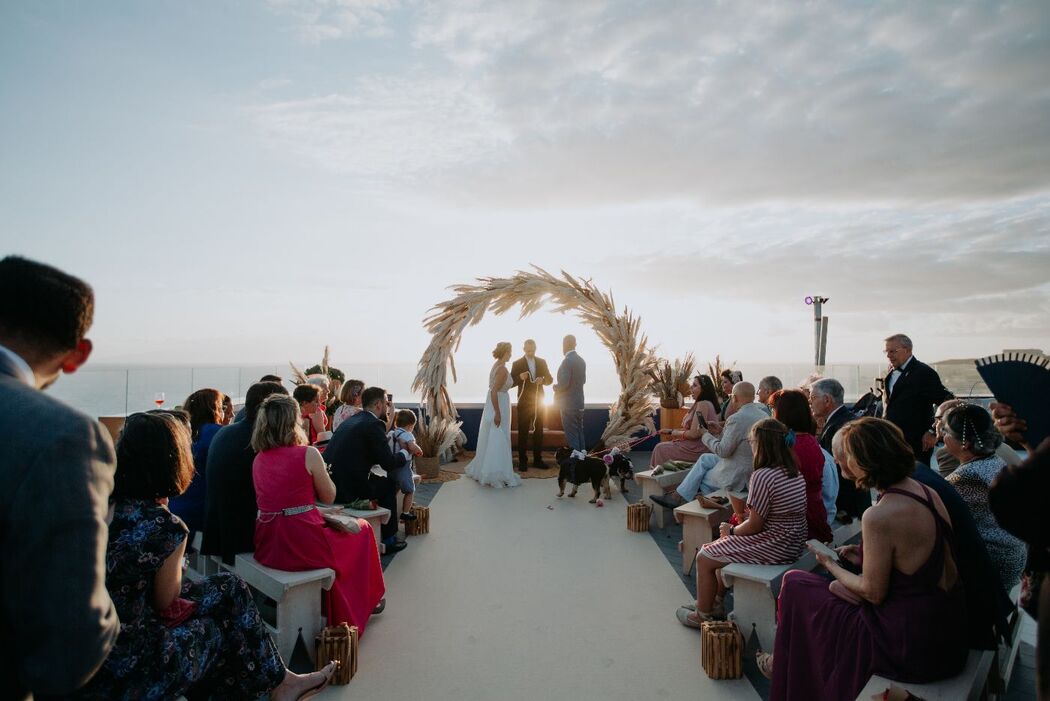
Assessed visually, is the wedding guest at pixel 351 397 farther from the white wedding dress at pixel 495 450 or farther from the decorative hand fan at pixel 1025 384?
the decorative hand fan at pixel 1025 384

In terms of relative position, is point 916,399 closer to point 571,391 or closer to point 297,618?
point 571,391

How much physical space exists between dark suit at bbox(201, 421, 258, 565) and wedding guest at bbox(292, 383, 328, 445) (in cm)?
146

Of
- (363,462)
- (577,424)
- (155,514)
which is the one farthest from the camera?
(577,424)

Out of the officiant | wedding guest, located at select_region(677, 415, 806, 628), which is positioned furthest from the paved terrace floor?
the officiant

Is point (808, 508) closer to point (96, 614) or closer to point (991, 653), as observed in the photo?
point (991, 653)

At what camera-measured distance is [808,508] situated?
361cm

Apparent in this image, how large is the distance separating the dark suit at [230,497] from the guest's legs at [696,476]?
3.44 meters

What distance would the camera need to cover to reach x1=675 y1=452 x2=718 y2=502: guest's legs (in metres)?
5.21

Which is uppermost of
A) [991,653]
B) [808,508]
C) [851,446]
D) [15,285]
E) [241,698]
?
[15,285]

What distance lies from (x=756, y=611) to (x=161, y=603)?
2635 millimetres

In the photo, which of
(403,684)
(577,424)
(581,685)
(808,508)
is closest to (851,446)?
(808,508)

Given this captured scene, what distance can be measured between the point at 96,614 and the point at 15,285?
0.65 m

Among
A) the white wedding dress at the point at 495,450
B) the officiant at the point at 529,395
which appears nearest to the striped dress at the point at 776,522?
the white wedding dress at the point at 495,450

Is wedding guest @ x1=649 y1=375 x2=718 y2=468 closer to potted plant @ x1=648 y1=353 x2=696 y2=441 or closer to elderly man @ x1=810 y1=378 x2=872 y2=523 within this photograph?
elderly man @ x1=810 y1=378 x2=872 y2=523
